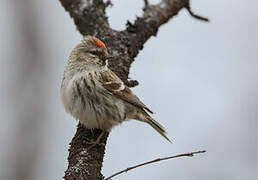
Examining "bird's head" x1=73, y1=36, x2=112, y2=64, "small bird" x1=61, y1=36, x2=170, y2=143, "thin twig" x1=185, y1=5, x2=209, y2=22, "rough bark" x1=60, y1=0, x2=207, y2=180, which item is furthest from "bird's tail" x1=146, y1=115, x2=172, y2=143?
"thin twig" x1=185, y1=5, x2=209, y2=22

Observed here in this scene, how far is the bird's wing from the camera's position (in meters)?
4.07

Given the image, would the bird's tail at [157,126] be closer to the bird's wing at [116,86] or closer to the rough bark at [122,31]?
the bird's wing at [116,86]

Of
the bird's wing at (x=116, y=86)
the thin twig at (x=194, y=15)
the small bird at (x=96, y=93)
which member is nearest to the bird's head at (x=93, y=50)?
the small bird at (x=96, y=93)

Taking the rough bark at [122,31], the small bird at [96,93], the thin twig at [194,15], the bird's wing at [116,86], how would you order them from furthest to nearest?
the thin twig at [194,15], the rough bark at [122,31], the bird's wing at [116,86], the small bird at [96,93]

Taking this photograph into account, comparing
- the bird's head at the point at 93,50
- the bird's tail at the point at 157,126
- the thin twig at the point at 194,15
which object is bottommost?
the bird's tail at the point at 157,126

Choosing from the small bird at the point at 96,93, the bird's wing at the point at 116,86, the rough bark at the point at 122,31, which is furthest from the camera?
the rough bark at the point at 122,31

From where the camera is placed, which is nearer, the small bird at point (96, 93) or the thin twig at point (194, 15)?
the small bird at point (96, 93)

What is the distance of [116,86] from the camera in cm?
407

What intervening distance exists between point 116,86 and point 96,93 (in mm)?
184

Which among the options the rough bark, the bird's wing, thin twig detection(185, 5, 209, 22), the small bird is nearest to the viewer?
the small bird

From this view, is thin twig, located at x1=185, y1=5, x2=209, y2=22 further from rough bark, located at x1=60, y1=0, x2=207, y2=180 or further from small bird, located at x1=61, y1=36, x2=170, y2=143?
small bird, located at x1=61, y1=36, x2=170, y2=143

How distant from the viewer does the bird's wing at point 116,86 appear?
407 centimetres
